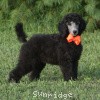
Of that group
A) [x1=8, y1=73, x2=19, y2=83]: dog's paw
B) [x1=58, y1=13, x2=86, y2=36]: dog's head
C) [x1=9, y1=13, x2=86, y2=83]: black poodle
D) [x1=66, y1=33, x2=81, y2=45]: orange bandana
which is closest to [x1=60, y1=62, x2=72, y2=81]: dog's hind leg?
[x1=9, y1=13, x2=86, y2=83]: black poodle

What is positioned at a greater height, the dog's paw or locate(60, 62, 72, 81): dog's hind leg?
locate(60, 62, 72, 81): dog's hind leg

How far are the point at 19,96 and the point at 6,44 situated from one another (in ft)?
18.5

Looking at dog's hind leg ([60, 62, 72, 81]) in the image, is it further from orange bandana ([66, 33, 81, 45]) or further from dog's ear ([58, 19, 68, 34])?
dog's ear ([58, 19, 68, 34])

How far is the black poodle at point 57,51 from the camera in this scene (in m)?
8.54

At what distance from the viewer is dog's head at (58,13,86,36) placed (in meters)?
8.56

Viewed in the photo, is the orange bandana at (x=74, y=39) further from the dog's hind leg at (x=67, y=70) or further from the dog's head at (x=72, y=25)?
the dog's hind leg at (x=67, y=70)

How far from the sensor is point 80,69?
32.6ft

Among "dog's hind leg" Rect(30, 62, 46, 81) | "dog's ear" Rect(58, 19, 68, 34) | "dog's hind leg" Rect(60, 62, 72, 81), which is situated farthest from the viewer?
"dog's hind leg" Rect(30, 62, 46, 81)

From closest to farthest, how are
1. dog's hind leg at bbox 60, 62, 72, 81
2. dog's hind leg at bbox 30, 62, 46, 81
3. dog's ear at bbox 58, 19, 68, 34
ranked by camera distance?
dog's hind leg at bbox 60, 62, 72, 81 < dog's ear at bbox 58, 19, 68, 34 < dog's hind leg at bbox 30, 62, 46, 81

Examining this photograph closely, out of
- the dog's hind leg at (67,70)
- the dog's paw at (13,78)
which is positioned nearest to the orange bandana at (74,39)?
the dog's hind leg at (67,70)

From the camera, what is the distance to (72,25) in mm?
8578

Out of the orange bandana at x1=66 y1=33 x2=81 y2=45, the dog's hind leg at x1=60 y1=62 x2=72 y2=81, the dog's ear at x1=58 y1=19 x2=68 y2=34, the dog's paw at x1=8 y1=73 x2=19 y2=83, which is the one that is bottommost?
the dog's paw at x1=8 y1=73 x2=19 y2=83

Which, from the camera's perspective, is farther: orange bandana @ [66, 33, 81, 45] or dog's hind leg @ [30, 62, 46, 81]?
dog's hind leg @ [30, 62, 46, 81]

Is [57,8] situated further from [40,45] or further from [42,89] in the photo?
[42,89]
